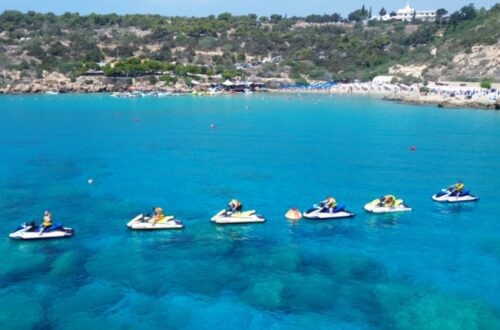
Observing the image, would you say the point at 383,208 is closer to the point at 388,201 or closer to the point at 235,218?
the point at 388,201

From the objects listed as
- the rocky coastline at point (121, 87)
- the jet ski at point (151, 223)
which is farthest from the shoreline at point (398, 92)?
the jet ski at point (151, 223)

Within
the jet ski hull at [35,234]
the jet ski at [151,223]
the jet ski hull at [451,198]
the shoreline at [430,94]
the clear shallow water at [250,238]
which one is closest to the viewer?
the clear shallow water at [250,238]

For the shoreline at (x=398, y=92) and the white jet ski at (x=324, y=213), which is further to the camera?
the shoreline at (x=398, y=92)

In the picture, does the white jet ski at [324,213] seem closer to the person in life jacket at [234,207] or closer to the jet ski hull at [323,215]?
the jet ski hull at [323,215]

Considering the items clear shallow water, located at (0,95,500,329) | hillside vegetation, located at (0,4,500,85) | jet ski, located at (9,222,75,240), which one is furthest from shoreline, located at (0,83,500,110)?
jet ski, located at (9,222,75,240)

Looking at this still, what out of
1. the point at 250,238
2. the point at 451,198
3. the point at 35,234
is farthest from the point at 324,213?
the point at 35,234
